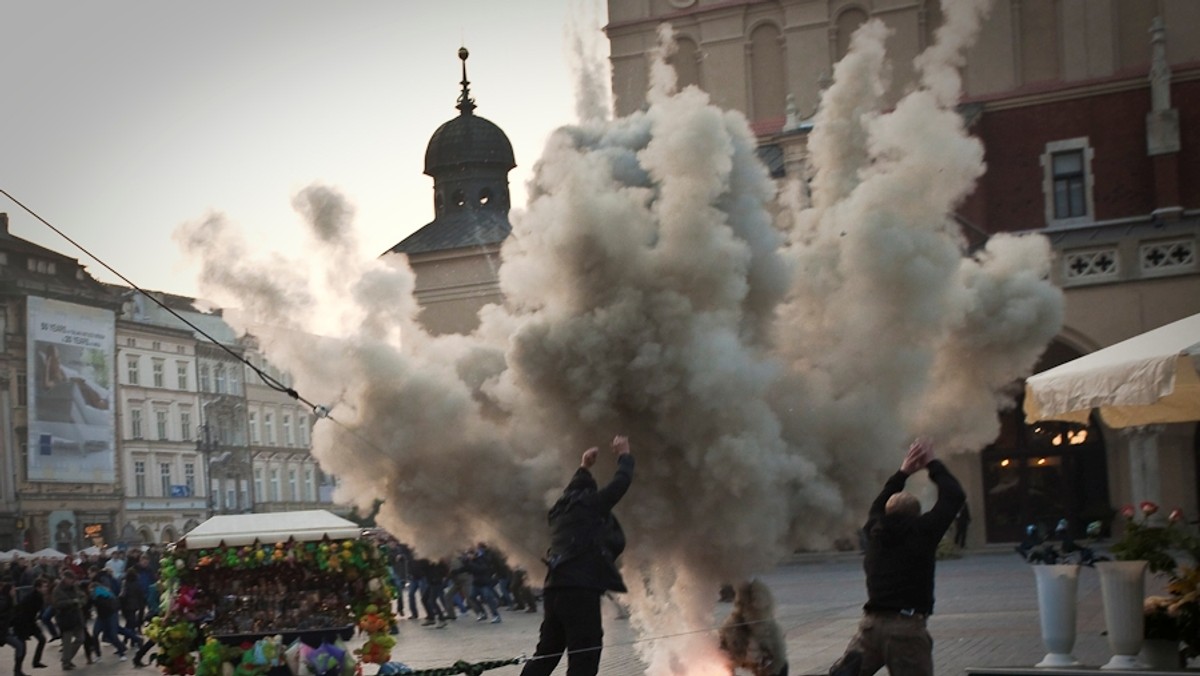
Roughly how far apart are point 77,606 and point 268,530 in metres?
9.07

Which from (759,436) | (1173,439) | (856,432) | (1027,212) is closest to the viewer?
(759,436)

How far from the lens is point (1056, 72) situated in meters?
37.1

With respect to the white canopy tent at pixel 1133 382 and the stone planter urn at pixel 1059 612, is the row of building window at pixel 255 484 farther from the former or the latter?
the stone planter urn at pixel 1059 612

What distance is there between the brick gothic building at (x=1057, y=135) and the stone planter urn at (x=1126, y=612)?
73.9 feet

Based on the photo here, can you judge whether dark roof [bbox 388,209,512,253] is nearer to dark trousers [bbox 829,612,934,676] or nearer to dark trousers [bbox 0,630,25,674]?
dark trousers [bbox 0,630,25,674]

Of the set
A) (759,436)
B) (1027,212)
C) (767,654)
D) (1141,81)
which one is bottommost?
(767,654)

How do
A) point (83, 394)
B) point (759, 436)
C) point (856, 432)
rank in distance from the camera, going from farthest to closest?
1. point (83, 394)
2. point (856, 432)
3. point (759, 436)

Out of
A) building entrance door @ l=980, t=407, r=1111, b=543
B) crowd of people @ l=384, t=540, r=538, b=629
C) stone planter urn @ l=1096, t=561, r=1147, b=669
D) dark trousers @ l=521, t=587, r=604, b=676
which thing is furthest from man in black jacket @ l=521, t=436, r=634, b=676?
building entrance door @ l=980, t=407, r=1111, b=543

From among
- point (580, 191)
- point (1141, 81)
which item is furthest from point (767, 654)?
point (1141, 81)

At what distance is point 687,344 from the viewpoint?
1418 cm

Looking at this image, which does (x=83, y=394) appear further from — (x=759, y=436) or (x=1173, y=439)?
(x=759, y=436)

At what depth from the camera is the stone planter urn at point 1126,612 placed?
12.9m

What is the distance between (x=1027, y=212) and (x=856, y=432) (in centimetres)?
2342

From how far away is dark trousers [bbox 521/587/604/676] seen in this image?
1184 cm
